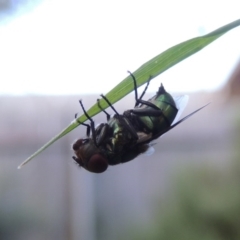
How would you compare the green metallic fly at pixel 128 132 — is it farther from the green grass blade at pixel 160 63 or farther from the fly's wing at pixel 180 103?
the green grass blade at pixel 160 63

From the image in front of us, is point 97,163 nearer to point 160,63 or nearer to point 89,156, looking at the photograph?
point 89,156

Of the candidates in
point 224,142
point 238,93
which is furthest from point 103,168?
point 238,93

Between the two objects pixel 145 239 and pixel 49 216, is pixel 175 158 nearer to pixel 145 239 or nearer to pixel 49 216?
pixel 145 239

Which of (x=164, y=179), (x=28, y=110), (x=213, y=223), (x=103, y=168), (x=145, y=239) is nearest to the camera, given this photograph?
(x=103, y=168)

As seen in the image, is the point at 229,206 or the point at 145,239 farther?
the point at 145,239

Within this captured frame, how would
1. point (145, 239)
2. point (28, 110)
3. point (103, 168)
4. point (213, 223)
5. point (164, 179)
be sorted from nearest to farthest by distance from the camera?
point (103, 168), point (213, 223), point (145, 239), point (164, 179), point (28, 110)

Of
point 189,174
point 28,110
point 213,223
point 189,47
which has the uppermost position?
point 28,110

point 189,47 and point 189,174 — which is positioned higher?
point 189,47

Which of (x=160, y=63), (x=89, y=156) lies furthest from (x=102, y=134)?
(x=160, y=63)

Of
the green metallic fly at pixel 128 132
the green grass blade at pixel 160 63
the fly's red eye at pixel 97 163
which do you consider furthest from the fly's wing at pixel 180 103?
the green grass blade at pixel 160 63
